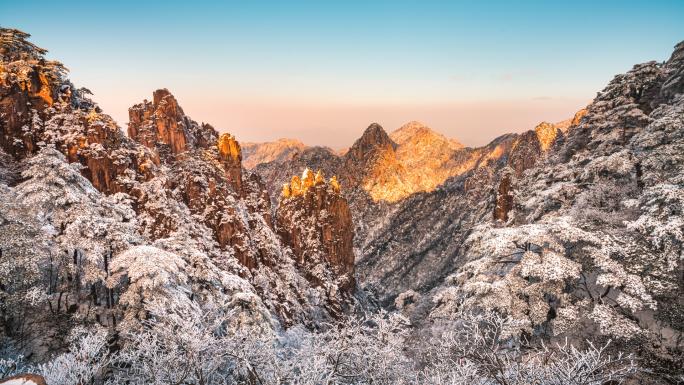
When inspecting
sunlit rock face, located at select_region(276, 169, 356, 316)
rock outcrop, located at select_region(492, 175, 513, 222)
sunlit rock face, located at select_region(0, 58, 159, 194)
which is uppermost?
sunlit rock face, located at select_region(0, 58, 159, 194)

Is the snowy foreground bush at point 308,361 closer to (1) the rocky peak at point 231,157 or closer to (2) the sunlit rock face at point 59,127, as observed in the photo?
(2) the sunlit rock face at point 59,127

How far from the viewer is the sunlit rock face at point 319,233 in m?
50.3

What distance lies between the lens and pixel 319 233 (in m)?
53.4

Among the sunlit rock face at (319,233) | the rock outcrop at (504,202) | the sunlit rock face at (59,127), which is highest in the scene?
the sunlit rock face at (59,127)

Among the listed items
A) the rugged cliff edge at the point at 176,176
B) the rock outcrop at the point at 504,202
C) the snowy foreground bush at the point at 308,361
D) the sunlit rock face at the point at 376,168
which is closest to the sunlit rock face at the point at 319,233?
the rugged cliff edge at the point at 176,176

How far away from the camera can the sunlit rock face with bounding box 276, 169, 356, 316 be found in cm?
5034

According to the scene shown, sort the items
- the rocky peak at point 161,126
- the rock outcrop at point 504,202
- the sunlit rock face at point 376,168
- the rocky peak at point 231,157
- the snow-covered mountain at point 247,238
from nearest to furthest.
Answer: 1. the snow-covered mountain at point 247,238
2. the rock outcrop at point 504,202
3. the rocky peak at point 161,126
4. the rocky peak at point 231,157
5. the sunlit rock face at point 376,168

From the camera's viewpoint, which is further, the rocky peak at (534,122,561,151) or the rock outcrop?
the rocky peak at (534,122,561,151)

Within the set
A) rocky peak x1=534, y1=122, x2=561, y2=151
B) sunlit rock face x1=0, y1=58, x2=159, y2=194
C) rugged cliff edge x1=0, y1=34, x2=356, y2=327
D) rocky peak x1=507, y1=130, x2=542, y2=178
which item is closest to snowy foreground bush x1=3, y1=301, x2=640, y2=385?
rugged cliff edge x1=0, y1=34, x2=356, y2=327

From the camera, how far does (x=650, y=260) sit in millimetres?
9680

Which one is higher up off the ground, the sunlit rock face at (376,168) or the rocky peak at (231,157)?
the rocky peak at (231,157)

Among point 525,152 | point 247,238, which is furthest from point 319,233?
point 525,152

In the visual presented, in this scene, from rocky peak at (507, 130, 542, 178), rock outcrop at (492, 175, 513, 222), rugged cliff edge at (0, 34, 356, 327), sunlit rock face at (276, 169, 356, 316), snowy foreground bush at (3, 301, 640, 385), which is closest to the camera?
snowy foreground bush at (3, 301, 640, 385)

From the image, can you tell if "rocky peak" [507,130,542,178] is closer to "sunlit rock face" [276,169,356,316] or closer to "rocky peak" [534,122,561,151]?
"rocky peak" [534,122,561,151]
